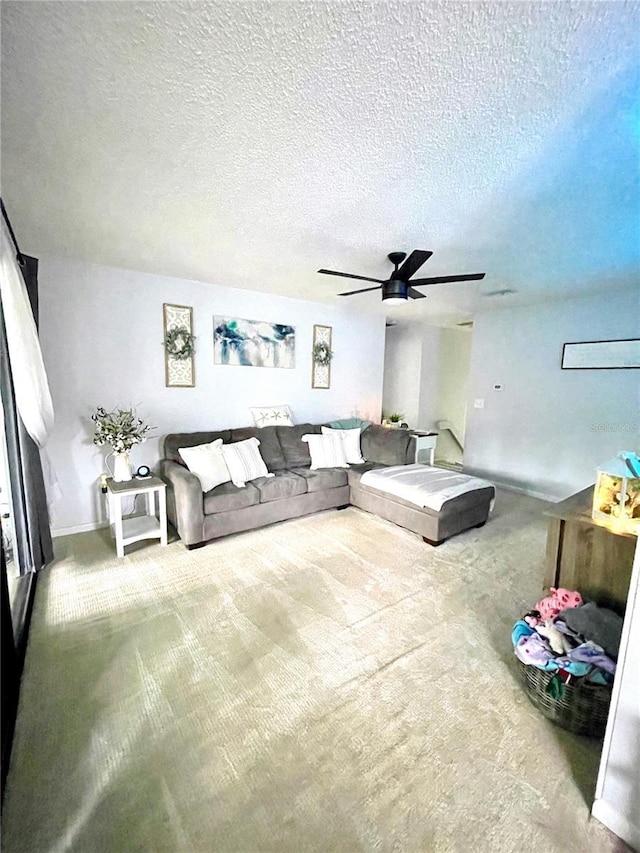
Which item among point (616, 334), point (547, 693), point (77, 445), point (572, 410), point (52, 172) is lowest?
point (547, 693)

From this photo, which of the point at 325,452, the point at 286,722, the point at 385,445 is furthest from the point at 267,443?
the point at 286,722

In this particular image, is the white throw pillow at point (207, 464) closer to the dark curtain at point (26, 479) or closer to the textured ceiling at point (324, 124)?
the dark curtain at point (26, 479)

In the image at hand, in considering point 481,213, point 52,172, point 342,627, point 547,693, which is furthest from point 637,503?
point 52,172

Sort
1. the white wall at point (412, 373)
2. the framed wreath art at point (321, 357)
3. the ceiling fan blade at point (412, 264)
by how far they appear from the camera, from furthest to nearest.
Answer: the white wall at point (412, 373) < the framed wreath art at point (321, 357) < the ceiling fan blade at point (412, 264)

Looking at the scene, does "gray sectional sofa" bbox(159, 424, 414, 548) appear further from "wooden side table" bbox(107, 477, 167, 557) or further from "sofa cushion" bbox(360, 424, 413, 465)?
"wooden side table" bbox(107, 477, 167, 557)

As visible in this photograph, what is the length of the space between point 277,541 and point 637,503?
8.04 feet

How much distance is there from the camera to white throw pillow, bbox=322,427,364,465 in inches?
162

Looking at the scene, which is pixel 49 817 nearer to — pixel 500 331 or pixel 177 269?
pixel 177 269

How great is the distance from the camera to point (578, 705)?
54.7 inches

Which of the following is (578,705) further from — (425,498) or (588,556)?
(425,498)

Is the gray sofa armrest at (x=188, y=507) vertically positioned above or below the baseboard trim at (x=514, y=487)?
above

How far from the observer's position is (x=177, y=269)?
3.21m

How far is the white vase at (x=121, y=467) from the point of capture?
9.75ft

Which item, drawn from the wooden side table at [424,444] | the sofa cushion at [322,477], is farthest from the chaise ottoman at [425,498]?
the wooden side table at [424,444]
